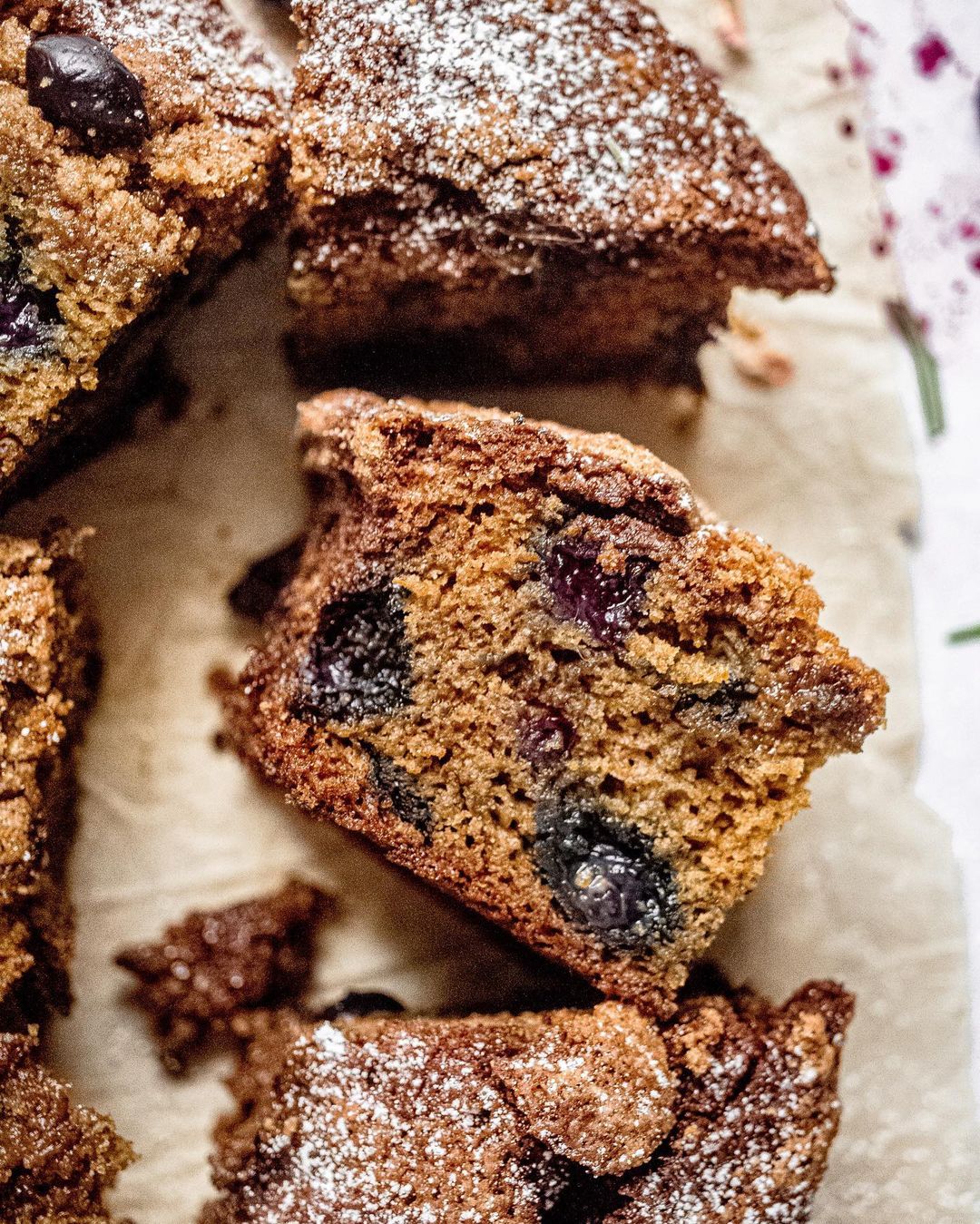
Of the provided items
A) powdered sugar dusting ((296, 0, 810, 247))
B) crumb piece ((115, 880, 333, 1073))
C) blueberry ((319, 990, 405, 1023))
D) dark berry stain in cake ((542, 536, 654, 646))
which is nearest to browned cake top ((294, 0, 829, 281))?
powdered sugar dusting ((296, 0, 810, 247))

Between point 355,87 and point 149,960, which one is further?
point 149,960

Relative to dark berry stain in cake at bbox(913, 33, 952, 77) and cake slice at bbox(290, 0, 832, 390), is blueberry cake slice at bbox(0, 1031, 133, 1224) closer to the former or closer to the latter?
cake slice at bbox(290, 0, 832, 390)

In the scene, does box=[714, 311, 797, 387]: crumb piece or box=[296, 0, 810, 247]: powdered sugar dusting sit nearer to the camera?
box=[296, 0, 810, 247]: powdered sugar dusting

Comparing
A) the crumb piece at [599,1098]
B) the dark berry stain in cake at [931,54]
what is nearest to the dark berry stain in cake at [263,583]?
the crumb piece at [599,1098]

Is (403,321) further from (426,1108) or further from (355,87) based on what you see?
(426,1108)

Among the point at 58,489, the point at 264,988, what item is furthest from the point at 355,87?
the point at 264,988

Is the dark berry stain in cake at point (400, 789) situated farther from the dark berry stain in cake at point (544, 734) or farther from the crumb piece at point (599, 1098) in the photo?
the crumb piece at point (599, 1098)

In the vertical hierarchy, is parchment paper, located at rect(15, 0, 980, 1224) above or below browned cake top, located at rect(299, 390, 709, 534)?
below
